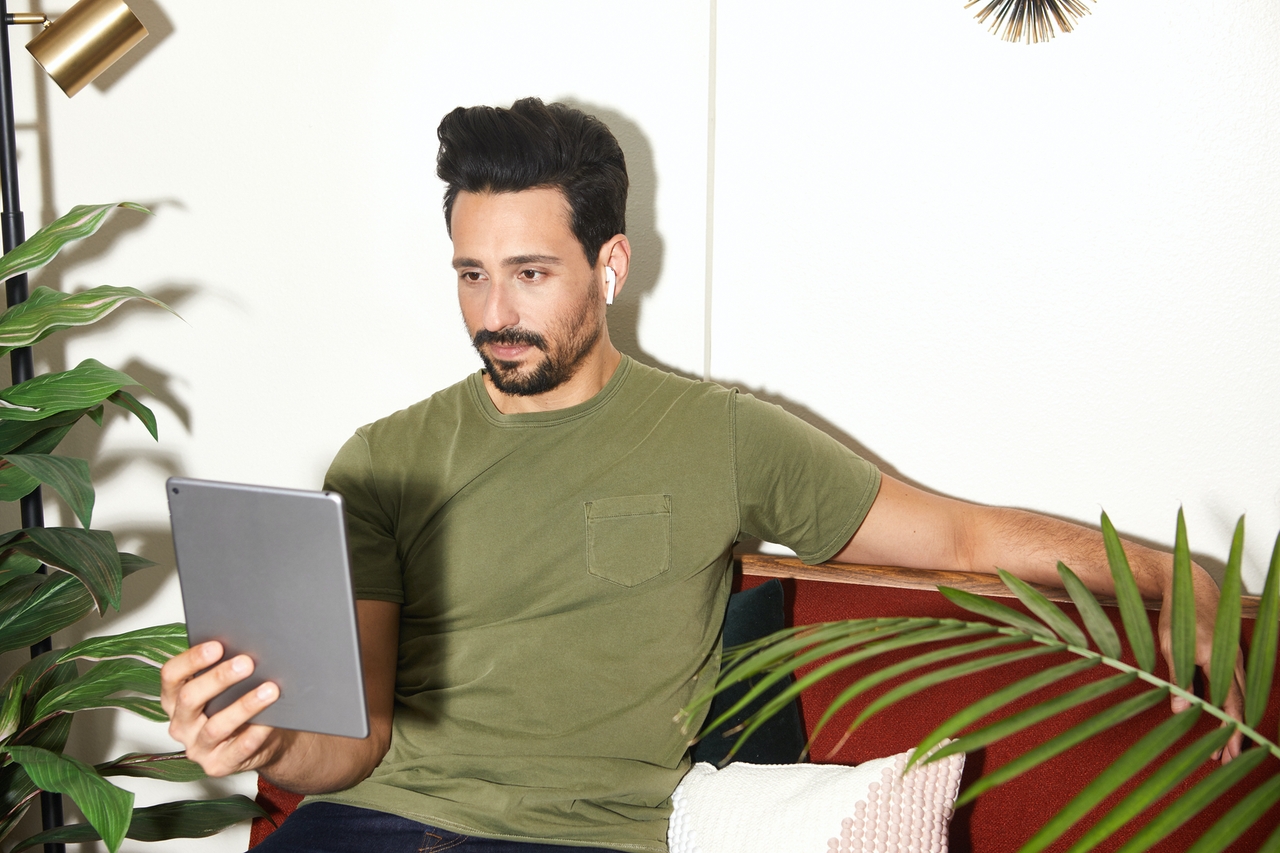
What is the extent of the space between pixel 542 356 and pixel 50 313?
650 millimetres

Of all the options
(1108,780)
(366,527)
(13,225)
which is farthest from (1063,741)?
(13,225)

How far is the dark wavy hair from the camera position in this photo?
1.38 metres

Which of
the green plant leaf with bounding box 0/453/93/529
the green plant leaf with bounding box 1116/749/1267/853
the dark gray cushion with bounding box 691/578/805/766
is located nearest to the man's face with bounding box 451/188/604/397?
the dark gray cushion with bounding box 691/578/805/766

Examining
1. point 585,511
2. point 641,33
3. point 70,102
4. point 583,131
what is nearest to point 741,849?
point 585,511

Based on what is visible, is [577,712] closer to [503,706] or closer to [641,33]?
[503,706]

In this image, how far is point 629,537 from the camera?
137 cm

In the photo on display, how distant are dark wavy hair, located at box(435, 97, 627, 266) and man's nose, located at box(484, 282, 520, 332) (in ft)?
0.43

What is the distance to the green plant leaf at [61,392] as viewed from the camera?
134 centimetres

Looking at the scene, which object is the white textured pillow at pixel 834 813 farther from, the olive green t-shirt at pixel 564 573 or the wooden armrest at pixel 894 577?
the wooden armrest at pixel 894 577

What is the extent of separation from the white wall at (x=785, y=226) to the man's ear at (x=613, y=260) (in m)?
0.22

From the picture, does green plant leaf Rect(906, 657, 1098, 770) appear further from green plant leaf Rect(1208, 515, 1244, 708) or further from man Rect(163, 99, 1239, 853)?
man Rect(163, 99, 1239, 853)

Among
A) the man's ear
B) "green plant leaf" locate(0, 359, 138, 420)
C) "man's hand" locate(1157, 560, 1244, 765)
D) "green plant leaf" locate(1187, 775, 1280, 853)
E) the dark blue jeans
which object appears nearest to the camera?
"green plant leaf" locate(1187, 775, 1280, 853)

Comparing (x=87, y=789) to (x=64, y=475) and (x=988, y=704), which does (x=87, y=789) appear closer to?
(x=64, y=475)

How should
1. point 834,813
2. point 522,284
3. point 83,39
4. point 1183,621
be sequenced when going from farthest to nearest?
point 83,39
point 522,284
point 834,813
point 1183,621
